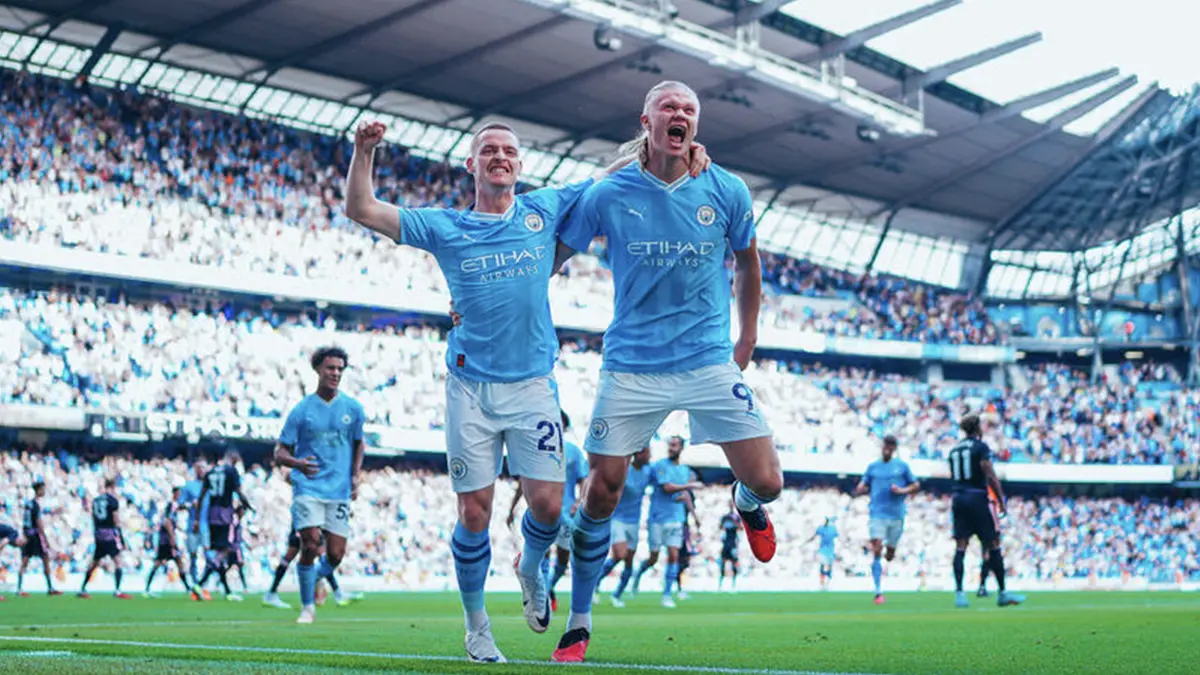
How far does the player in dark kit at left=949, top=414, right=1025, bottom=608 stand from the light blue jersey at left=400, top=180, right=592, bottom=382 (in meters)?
10.5

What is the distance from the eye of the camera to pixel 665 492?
67.1 feet

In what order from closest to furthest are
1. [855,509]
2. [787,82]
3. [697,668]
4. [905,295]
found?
[697,668]
[787,82]
[855,509]
[905,295]

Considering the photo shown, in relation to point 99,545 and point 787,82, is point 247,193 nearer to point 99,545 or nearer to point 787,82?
point 787,82

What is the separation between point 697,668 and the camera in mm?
7008

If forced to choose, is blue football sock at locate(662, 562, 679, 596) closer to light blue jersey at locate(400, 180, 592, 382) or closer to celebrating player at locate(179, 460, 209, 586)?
celebrating player at locate(179, 460, 209, 586)

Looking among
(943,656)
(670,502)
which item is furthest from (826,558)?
(943,656)


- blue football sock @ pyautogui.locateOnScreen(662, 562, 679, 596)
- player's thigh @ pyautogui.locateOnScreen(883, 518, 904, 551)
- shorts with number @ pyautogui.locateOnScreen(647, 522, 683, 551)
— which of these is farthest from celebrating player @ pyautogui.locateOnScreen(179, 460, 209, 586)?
player's thigh @ pyautogui.locateOnScreen(883, 518, 904, 551)

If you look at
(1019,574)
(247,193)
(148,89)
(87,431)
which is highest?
(148,89)

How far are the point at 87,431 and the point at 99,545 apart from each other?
1139 centimetres

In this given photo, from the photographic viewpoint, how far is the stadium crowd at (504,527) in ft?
98.2

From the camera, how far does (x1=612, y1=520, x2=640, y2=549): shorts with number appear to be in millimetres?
20219

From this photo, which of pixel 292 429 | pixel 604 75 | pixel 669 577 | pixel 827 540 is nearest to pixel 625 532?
pixel 669 577

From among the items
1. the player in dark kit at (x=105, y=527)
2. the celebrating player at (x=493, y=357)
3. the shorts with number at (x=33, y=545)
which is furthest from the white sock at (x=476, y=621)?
the shorts with number at (x=33, y=545)

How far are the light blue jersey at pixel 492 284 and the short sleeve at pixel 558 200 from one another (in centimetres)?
12
